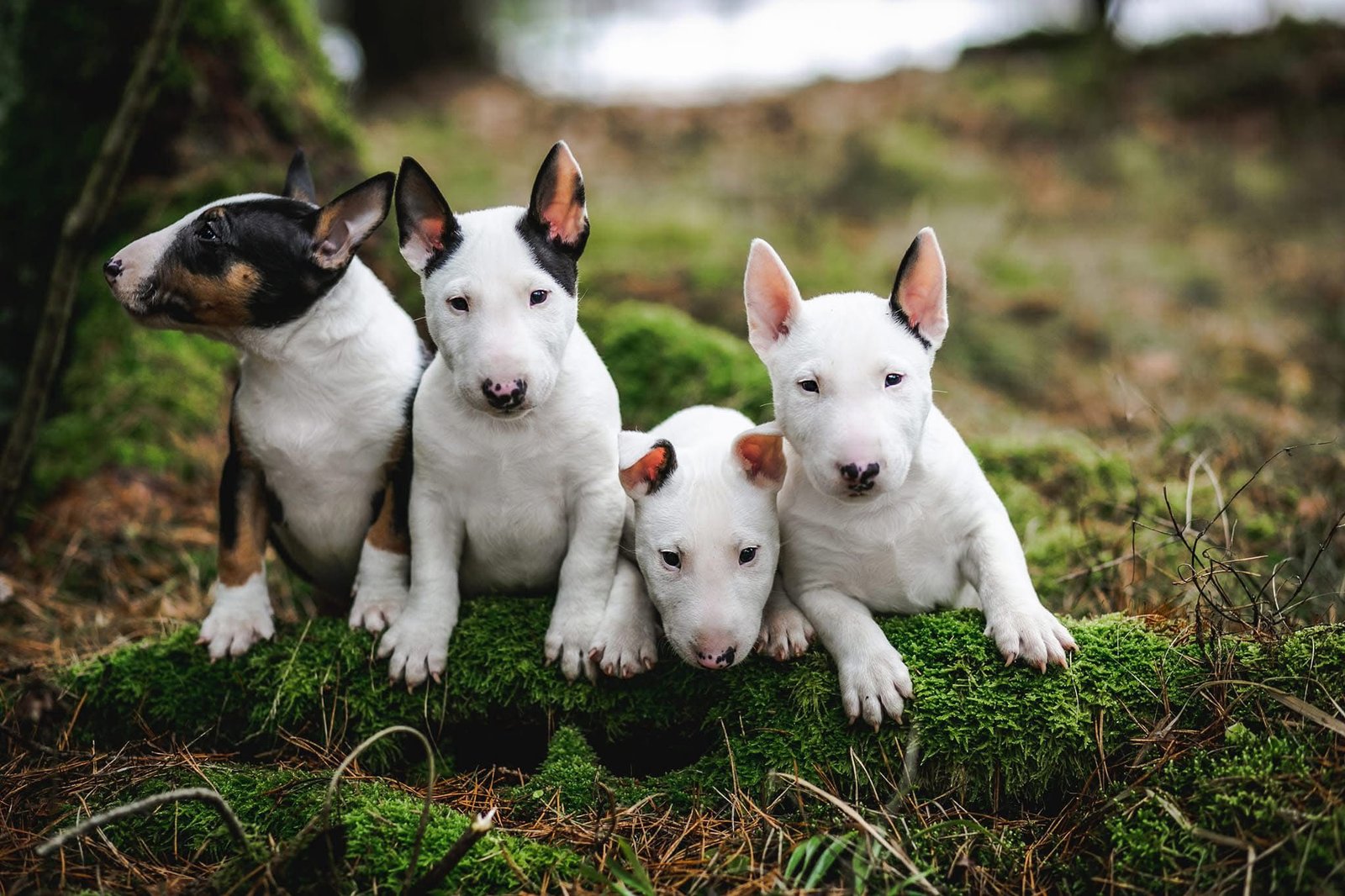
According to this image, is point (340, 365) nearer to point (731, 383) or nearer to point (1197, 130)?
point (731, 383)

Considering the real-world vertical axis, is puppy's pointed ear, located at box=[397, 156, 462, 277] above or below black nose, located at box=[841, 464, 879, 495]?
above

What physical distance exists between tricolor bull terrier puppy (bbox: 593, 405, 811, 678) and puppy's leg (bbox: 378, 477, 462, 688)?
594 mm

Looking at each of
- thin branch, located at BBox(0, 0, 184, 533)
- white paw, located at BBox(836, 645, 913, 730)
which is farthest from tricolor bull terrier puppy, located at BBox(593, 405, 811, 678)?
thin branch, located at BBox(0, 0, 184, 533)

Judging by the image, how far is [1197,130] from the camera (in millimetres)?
14430

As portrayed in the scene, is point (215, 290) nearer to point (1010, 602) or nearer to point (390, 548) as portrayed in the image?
point (390, 548)

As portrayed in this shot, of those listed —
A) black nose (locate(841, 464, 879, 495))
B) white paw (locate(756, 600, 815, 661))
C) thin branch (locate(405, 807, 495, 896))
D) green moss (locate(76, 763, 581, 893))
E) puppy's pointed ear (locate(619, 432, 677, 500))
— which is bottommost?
green moss (locate(76, 763, 581, 893))

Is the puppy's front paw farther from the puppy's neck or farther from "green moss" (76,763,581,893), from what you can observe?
the puppy's neck

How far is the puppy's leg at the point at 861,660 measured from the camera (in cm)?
341

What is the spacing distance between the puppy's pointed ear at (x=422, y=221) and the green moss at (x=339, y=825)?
179 centimetres

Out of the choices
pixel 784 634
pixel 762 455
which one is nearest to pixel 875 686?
pixel 784 634

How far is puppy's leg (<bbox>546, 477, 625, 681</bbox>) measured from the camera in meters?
3.80

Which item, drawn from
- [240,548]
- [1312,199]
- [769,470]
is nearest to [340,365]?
[240,548]

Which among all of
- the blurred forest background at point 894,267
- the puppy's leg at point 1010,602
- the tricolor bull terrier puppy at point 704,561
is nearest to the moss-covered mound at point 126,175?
the blurred forest background at point 894,267

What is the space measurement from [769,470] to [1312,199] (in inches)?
496
